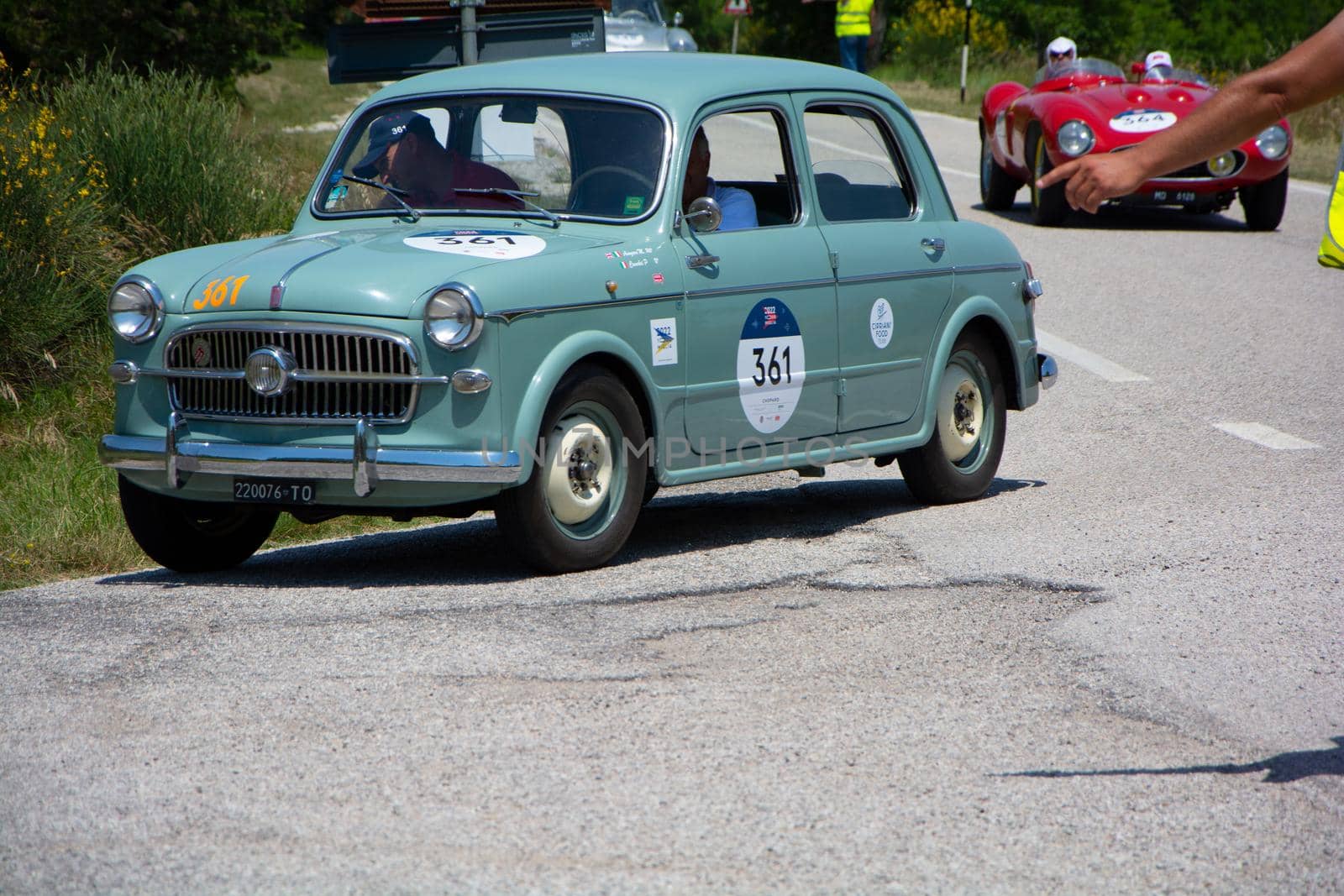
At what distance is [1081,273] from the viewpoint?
47.6 ft

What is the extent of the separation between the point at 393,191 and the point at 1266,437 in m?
4.47

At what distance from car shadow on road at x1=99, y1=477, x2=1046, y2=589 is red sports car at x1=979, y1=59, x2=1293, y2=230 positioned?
25.6ft

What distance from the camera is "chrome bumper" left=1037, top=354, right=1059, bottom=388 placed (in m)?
8.16

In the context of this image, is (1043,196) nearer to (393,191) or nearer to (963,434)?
(963,434)

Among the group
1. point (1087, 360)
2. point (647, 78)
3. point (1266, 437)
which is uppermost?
point (647, 78)

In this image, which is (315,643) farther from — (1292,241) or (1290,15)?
(1290,15)

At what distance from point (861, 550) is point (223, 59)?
1498 centimetres

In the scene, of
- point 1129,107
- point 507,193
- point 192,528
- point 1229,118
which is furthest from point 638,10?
point 1229,118

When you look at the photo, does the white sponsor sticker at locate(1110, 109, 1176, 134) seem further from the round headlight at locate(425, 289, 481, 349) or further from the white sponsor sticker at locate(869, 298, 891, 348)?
the round headlight at locate(425, 289, 481, 349)

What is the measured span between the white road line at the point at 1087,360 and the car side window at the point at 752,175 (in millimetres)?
4126

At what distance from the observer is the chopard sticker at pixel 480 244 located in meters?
5.95

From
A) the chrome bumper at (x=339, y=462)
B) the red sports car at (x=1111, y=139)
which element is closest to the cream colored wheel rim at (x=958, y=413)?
the chrome bumper at (x=339, y=462)

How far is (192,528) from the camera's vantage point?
6.46m

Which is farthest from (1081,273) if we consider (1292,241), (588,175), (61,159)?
(588,175)
